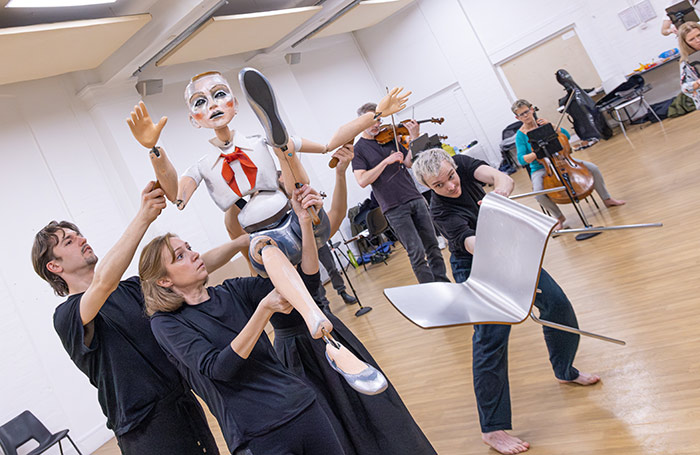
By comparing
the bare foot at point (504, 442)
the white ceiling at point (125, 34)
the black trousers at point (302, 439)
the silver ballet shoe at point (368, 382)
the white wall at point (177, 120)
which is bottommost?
the bare foot at point (504, 442)

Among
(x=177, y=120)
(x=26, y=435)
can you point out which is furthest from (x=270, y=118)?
(x=177, y=120)

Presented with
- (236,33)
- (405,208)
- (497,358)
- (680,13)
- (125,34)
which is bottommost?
(497,358)

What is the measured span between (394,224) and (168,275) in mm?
2896

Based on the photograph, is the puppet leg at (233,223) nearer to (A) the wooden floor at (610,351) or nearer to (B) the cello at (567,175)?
(A) the wooden floor at (610,351)

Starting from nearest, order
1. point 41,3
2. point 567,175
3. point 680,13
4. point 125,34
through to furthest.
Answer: point 41,3, point 567,175, point 125,34, point 680,13

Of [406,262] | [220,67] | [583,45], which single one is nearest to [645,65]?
[583,45]

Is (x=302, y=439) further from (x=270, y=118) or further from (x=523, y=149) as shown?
(x=523, y=149)

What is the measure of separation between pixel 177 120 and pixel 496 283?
21.8 ft

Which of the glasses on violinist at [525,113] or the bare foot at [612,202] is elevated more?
the glasses on violinist at [525,113]

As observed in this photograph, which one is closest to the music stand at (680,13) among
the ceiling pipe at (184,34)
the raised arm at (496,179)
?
the raised arm at (496,179)

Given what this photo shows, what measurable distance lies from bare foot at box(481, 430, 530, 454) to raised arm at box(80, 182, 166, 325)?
5.78 ft

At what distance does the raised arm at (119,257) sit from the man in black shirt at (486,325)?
1.33m

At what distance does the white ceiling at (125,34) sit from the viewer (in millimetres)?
5406

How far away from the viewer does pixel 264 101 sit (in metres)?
1.78
